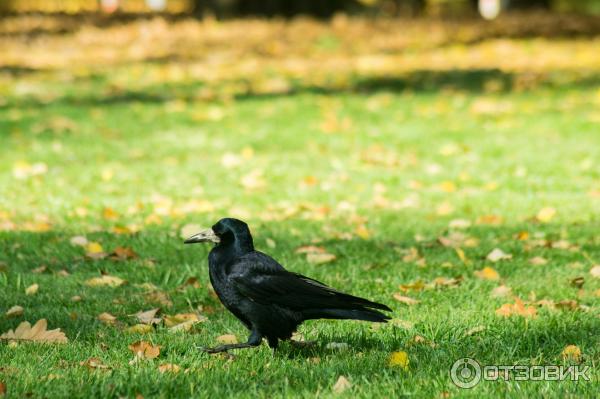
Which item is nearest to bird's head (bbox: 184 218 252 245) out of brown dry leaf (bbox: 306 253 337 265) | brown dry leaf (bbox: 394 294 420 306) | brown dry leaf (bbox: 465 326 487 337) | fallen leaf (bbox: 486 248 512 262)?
brown dry leaf (bbox: 465 326 487 337)

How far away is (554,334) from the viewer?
453cm

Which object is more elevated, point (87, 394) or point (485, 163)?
point (87, 394)

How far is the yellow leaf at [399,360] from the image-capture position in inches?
158

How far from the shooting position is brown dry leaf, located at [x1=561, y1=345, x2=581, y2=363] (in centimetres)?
410

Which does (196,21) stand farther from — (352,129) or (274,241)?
(274,241)

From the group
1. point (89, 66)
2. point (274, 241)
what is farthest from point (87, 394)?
point (89, 66)

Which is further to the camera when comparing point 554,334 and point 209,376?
point 554,334

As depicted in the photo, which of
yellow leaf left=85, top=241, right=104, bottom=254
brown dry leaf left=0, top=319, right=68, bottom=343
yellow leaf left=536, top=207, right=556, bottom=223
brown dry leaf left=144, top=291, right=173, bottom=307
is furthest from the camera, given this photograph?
yellow leaf left=536, top=207, right=556, bottom=223

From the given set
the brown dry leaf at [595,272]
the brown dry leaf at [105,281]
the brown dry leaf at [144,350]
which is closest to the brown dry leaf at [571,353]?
the brown dry leaf at [595,272]

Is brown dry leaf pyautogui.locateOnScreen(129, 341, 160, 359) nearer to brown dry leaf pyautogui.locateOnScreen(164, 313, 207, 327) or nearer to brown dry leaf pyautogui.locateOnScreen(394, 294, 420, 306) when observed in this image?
brown dry leaf pyautogui.locateOnScreen(164, 313, 207, 327)

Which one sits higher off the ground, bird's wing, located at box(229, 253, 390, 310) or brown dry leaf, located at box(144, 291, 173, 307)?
bird's wing, located at box(229, 253, 390, 310)

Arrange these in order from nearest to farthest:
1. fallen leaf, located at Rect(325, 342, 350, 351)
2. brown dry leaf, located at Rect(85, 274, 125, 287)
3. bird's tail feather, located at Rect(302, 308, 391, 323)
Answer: bird's tail feather, located at Rect(302, 308, 391, 323) → fallen leaf, located at Rect(325, 342, 350, 351) → brown dry leaf, located at Rect(85, 274, 125, 287)

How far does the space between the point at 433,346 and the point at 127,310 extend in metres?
1.75

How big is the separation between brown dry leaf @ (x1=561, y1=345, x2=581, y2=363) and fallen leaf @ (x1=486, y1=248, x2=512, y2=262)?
198cm
